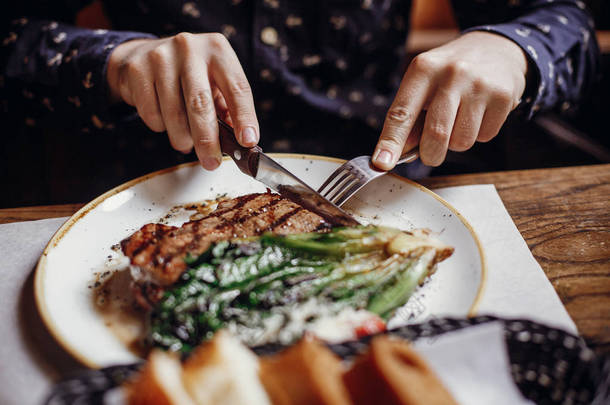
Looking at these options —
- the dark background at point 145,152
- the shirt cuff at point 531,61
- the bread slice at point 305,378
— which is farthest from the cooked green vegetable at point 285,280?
the dark background at point 145,152

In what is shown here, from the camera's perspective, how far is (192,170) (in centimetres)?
170

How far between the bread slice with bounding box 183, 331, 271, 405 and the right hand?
834 millimetres

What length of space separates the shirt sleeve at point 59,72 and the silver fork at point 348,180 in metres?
0.99

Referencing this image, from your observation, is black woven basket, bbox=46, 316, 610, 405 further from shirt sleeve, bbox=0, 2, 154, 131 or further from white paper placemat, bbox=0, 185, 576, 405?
shirt sleeve, bbox=0, 2, 154, 131

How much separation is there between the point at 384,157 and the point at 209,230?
61 cm

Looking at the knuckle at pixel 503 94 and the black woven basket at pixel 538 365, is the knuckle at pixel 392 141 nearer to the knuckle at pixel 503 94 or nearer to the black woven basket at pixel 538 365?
the knuckle at pixel 503 94

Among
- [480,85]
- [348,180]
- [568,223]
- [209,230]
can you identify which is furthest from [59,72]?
[568,223]

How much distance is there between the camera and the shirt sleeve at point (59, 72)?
5.79 ft

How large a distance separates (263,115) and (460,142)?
103cm

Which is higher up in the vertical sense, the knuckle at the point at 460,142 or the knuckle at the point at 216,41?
the knuckle at the point at 216,41

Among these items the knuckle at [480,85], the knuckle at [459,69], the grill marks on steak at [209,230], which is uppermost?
the knuckle at [459,69]

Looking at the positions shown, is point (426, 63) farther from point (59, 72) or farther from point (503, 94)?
point (59, 72)

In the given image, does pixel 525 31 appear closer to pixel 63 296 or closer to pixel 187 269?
pixel 187 269

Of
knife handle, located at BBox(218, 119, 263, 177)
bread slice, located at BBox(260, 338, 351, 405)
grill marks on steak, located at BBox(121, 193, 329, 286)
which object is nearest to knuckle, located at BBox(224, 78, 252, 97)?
knife handle, located at BBox(218, 119, 263, 177)
